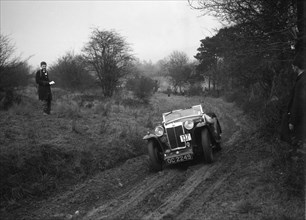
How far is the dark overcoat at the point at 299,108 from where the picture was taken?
542 centimetres

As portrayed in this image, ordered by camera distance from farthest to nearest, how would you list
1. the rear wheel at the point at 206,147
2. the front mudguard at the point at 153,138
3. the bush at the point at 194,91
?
1. the bush at the point at 194,91
2. the front mudguard at the point at 153,138
3. the rear wheel at the point at 206,147

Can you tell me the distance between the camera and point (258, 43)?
7695 millimetres

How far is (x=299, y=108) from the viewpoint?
17.9 ft

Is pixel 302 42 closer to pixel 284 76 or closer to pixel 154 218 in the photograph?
pixel 284 76

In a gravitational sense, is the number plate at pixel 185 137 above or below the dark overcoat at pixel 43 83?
below

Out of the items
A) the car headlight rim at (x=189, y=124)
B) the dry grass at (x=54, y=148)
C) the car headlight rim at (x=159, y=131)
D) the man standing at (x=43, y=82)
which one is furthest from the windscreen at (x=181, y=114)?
the man standing at (x=43, y=82)

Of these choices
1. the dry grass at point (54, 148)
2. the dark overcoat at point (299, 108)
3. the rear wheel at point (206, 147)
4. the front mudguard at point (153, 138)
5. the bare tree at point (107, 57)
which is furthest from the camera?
the bare tree at point (107, 57)

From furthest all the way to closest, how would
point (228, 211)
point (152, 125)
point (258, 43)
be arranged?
point (152, 125)
point (258, 43)
point (228, 211)

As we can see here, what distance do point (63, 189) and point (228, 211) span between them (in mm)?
3901

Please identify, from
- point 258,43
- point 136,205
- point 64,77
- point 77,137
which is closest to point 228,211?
point 136,205

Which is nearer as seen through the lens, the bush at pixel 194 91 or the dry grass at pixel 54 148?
the dry grass at pixel 54 148

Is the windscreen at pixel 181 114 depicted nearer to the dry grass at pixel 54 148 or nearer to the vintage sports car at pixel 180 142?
the vintage sports car at pixel 180 142

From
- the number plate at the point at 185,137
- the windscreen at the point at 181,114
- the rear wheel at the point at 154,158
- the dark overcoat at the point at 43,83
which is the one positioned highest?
the dark overcoat at the point at 43,83

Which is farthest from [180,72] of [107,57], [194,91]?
[107,57]
